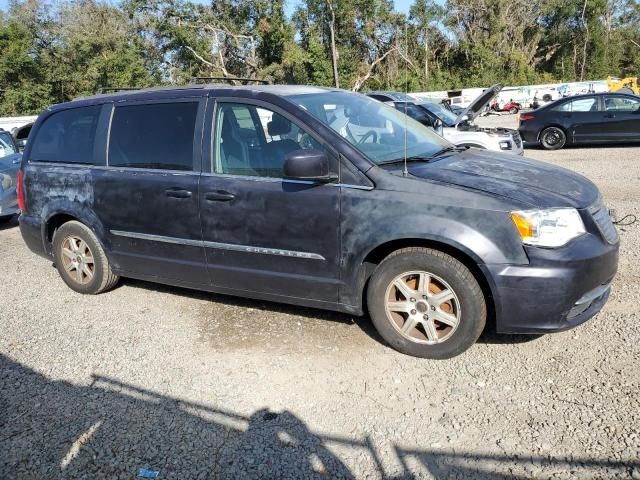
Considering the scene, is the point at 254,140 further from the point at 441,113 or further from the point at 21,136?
the point at 441,113

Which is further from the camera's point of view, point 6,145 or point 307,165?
point 6,145

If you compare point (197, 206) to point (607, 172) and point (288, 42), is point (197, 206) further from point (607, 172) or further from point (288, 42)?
point (288, 42)

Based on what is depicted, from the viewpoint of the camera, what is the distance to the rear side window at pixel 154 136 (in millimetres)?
4273

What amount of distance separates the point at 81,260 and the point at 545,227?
4038mm

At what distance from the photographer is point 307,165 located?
3.50m

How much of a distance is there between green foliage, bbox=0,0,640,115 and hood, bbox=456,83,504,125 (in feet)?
101

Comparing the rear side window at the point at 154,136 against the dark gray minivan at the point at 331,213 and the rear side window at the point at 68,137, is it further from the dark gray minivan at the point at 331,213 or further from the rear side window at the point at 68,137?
the rear side window at the point at 68,137

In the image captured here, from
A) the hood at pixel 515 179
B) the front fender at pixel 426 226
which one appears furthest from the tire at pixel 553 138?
the front fender at pixel 426 226

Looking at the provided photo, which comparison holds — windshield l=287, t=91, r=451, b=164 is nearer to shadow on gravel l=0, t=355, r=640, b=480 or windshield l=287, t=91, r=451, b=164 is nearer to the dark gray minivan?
the dark gray minivan

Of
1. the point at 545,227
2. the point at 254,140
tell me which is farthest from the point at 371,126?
the point at 545,227

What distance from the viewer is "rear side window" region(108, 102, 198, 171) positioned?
4273 mm

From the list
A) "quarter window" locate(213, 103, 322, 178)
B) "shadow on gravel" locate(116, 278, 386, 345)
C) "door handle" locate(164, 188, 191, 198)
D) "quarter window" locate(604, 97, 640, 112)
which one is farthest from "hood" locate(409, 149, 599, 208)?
"quarter window" locate(604, 97, 640, 112)

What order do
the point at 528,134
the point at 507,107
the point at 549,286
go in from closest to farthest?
the point at 549,286, the point at 528,134, the point at 507,107

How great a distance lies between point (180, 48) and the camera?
171 feet
